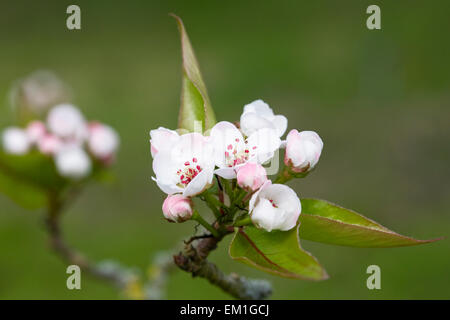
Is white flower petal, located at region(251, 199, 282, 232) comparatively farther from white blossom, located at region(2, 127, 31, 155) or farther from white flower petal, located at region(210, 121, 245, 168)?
white blossom, located at region(2, 127, 31, 155)

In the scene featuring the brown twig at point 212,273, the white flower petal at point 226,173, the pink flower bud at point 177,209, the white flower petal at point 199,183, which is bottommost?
the brown twig at point 212,273

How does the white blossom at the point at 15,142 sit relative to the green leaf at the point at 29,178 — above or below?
above

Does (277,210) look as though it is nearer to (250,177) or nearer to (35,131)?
(250,177)

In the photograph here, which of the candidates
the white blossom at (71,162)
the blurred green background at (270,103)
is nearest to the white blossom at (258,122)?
the white blossom at (71,162)

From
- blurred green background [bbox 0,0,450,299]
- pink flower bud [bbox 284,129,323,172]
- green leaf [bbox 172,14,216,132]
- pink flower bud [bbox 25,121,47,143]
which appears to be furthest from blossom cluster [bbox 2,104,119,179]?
blurred green background [bbox 0,0,450,299]

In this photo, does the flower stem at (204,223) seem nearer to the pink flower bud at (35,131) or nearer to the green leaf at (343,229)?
the green leaf at (343,229)
